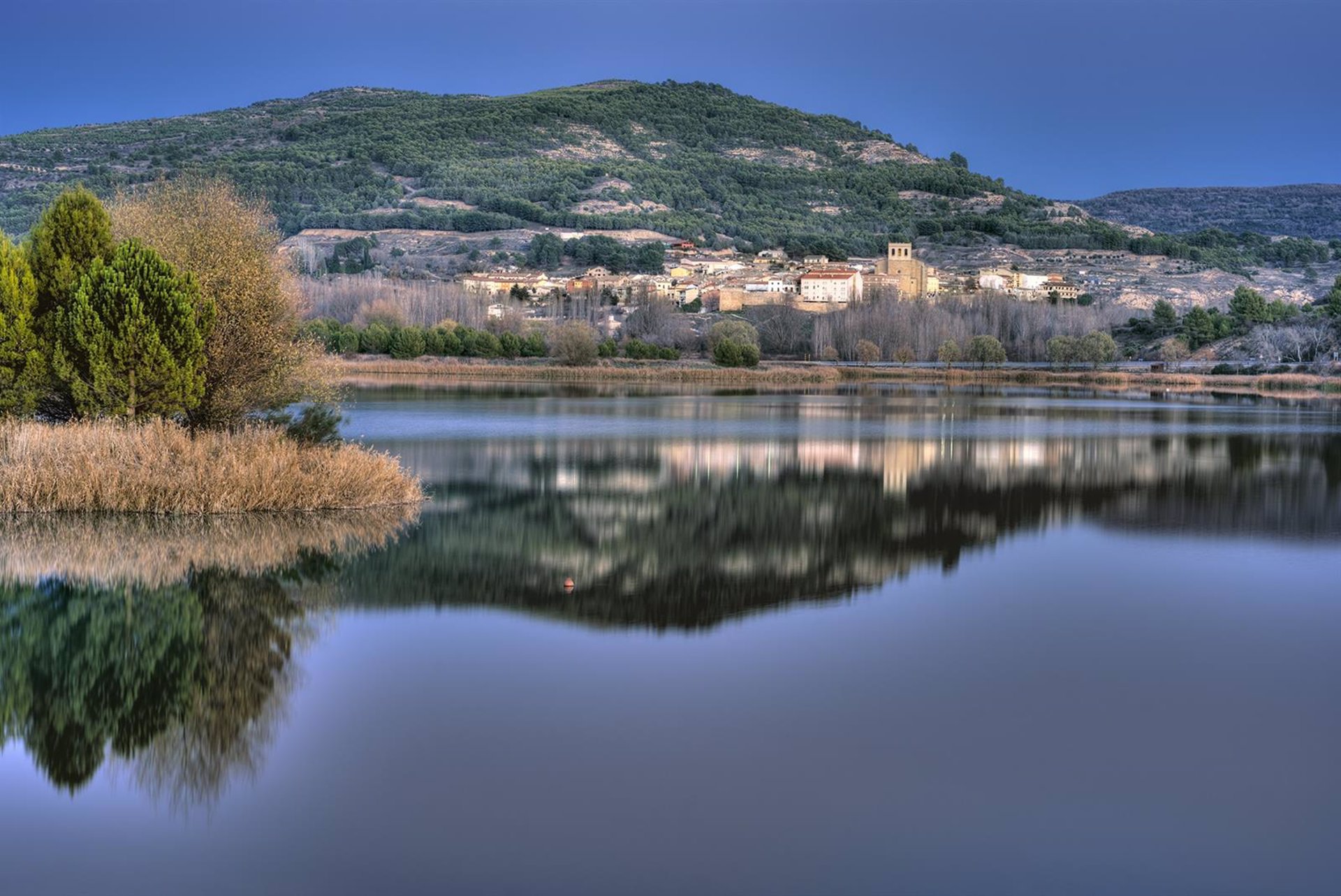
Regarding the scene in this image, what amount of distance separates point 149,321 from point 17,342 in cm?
179

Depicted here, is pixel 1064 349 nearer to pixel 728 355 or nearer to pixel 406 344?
pixel 728 355

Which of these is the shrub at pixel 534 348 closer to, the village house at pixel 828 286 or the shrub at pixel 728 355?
the shrub at pixel 728 355

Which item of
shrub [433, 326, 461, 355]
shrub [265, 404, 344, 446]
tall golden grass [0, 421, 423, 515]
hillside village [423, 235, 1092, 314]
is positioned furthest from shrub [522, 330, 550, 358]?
tall golden grass [0, 421, 423, 515]

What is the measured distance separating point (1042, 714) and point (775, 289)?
91.0 metres

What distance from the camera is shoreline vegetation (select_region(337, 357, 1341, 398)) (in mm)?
50188

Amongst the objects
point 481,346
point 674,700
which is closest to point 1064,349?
point 481,346

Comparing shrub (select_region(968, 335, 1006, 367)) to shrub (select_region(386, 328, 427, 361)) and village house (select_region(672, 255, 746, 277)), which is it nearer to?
shrub (select_region(386, 328, 427, 361))

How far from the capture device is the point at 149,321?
13125 mm

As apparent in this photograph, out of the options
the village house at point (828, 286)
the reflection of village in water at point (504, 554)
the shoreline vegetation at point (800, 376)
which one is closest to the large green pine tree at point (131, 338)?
the reflection of village in water at point (504, 554)

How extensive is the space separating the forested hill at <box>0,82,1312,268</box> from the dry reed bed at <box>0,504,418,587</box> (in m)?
90.5

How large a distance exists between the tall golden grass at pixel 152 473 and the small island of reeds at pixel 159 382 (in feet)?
0.05

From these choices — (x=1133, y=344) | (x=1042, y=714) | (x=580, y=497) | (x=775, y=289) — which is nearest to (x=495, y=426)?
(x=580, y=497)

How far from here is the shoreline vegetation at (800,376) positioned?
50188 mm

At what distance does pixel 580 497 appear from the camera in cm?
1568
